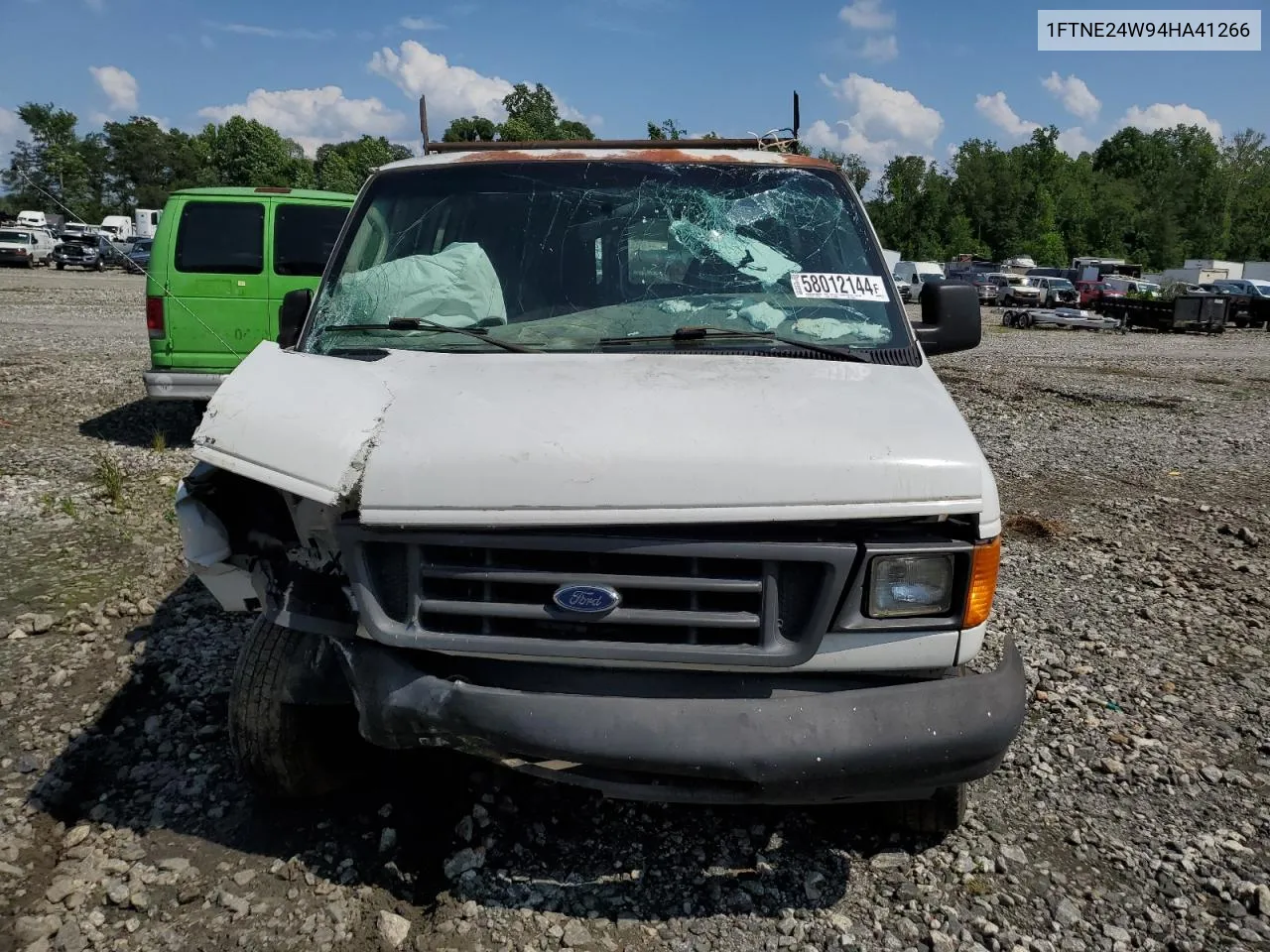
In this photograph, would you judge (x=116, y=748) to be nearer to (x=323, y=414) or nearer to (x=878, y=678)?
(x=323, y=414)

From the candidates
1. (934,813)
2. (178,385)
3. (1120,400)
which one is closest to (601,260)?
(934,813)

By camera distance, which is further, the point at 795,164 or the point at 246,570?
the point at 795,164

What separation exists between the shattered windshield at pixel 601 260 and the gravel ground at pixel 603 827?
1.67m

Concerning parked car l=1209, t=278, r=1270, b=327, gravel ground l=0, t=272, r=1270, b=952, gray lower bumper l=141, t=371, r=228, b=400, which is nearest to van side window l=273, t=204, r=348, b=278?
gray lower bumper l=141, t=371, r=228, b=400

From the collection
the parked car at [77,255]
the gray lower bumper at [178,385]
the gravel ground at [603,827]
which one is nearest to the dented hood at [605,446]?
the gravel ground at [603,827]

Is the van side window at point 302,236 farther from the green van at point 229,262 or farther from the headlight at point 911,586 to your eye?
the headlight at point 911,586

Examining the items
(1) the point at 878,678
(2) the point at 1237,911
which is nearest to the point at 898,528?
(1) the point at 878,678

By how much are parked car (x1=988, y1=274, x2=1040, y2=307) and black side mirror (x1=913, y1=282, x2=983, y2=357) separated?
114ft

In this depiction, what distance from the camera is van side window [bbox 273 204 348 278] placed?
884 centimetres

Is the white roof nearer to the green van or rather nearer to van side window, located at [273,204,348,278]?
the green van

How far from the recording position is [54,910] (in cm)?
280

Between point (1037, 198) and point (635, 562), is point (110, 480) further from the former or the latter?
point (1037, 198)

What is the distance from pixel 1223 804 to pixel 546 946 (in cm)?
252

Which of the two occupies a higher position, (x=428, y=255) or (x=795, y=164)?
(x=795, y=164)
